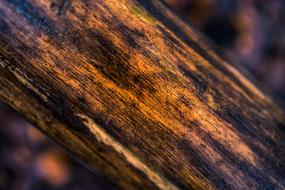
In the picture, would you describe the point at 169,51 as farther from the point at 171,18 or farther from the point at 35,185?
the point at 35,185

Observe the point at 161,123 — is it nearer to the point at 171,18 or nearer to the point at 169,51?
the point at 169,51

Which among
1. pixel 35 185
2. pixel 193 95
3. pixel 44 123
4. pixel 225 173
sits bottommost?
pixel 35 185

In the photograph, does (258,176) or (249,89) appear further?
(249,89)

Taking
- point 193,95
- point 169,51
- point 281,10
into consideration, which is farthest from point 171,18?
point 281,10

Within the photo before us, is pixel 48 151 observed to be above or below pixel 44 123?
below

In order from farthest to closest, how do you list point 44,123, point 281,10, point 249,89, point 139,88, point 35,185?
1. point 281,10
2. point 35,185
3. point 249,89
4. point 44,123
5. point 139,88

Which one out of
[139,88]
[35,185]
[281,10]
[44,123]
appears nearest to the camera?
[139,88]
